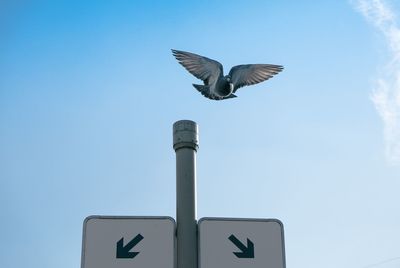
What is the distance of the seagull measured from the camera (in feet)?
13.0

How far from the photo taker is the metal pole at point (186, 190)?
292 cm

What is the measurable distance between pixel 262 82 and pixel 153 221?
1911mm

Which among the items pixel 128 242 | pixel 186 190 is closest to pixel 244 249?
pixel 186 190

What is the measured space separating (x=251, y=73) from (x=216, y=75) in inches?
16.9

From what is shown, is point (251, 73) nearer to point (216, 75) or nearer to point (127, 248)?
point (216, 75)

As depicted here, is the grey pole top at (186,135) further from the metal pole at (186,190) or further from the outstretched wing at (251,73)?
the outstretched wing at (251,73)

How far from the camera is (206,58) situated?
3.99 metres

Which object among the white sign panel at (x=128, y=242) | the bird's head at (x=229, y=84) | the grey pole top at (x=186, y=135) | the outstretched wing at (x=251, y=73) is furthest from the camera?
the outstretched wing at (x=251, y=73)

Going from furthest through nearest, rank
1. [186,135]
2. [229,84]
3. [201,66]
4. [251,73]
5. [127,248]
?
[251,73], [201,66], [229,84], [186,135], [127,248]

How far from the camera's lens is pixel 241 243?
9.89 ft

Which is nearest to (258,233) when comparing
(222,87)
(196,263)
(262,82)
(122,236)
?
(196,263)

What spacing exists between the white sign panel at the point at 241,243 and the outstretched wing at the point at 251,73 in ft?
4.17

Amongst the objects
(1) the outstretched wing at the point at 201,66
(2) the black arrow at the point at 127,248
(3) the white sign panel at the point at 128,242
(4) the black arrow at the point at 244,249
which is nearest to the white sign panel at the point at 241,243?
(4) the black arrow at the point at 244,249

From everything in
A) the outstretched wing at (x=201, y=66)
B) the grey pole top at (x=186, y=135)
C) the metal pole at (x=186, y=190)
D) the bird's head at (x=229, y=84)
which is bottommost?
the metal pole at (x=186, y=190)
